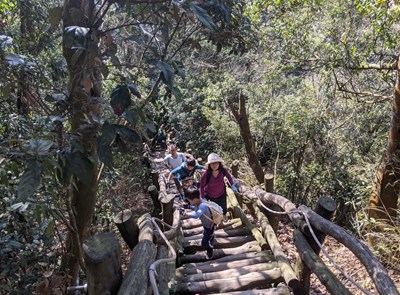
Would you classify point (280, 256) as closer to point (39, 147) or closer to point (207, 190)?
point (207, 190)

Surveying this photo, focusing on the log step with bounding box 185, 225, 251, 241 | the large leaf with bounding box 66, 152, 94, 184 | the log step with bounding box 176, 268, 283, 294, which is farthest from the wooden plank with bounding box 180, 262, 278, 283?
the large leaf with bounding box 66, 152, 94, 184

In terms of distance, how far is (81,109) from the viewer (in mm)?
2719

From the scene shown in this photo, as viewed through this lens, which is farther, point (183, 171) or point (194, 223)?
point (183, 171)

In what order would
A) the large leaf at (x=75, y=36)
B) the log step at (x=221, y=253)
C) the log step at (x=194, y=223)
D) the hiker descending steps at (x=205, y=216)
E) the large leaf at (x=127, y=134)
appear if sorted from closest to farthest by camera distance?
the large leaf at (x=127, y=134)
the large leaf at (x=75, y=36)
the hiker descending steps at (x=205, y=216)
the log step at (x=221, y=253)
the log step at (x=194, y=223)

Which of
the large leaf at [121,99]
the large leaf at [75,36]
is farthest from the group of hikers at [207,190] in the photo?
the large leaf at [75,36]

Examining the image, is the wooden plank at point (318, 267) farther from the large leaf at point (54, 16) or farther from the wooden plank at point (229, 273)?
the large leaf at point (54, 16)

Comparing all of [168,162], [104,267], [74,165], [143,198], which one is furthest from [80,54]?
[143,198]

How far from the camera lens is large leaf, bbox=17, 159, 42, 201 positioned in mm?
1565

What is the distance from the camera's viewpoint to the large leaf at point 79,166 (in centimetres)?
184

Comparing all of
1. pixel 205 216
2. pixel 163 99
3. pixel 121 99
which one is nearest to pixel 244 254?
pixel 205 216

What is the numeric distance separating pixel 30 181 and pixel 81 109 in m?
1.20

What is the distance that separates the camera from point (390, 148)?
5.09 metres

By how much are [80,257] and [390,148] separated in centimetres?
454

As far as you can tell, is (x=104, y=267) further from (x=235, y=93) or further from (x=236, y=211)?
(x=235, y=93)
